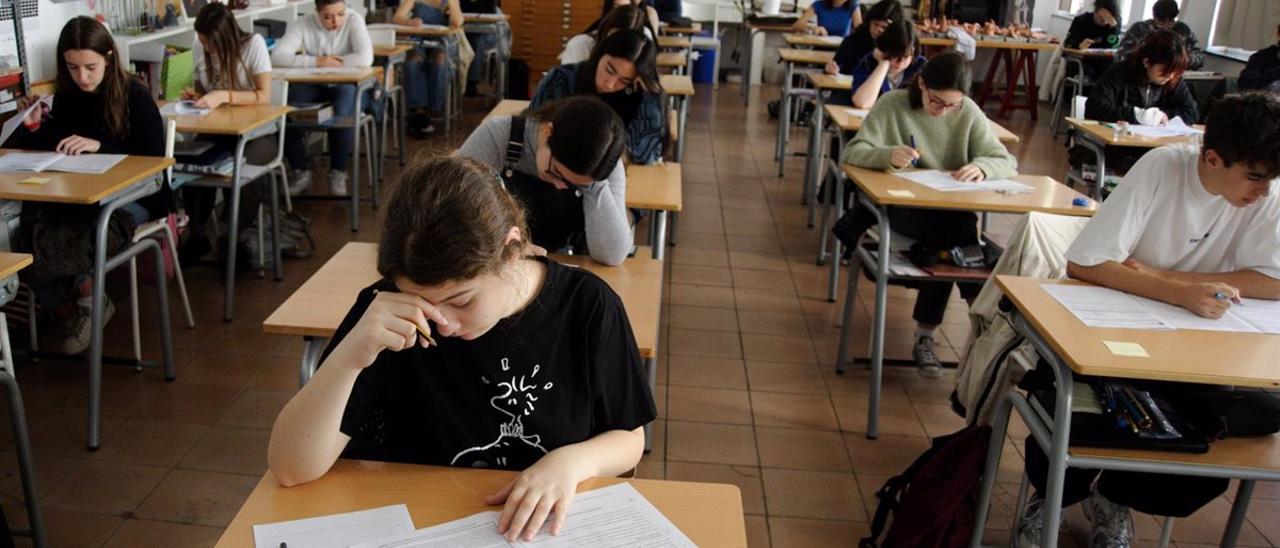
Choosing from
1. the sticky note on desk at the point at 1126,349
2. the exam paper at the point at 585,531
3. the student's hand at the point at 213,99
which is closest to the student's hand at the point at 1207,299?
the sticky note on desk at the point at 1126,349

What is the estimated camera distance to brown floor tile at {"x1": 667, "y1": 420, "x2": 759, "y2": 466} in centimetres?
286

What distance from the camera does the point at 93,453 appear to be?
2.70 meters

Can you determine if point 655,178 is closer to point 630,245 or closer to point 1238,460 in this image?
point 630,245

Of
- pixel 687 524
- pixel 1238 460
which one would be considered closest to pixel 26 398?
pixel 687 524

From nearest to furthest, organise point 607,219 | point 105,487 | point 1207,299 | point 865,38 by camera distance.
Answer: point 1207,299 → point 607,219 → point 105,487 → point 865,38

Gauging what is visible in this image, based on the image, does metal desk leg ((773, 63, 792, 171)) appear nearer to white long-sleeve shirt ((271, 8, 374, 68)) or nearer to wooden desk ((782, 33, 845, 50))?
wooden desk ((782, 33, 845, 50))

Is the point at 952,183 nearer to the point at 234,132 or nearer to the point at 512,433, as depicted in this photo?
the point at 512,433

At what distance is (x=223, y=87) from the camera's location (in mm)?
4219

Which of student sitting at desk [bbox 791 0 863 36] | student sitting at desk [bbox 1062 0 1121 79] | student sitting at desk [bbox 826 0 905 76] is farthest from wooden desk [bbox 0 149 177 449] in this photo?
student sitting at desk [bbox 1062 0 1121 79]

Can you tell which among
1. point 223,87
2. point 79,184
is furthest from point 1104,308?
point 223,87

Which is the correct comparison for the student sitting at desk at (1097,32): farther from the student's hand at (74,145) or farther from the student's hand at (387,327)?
the student's hand at (387,327)

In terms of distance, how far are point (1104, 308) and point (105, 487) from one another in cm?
245

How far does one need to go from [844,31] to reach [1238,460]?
24.1 feet

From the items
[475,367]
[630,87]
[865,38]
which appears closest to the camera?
[475,367]
